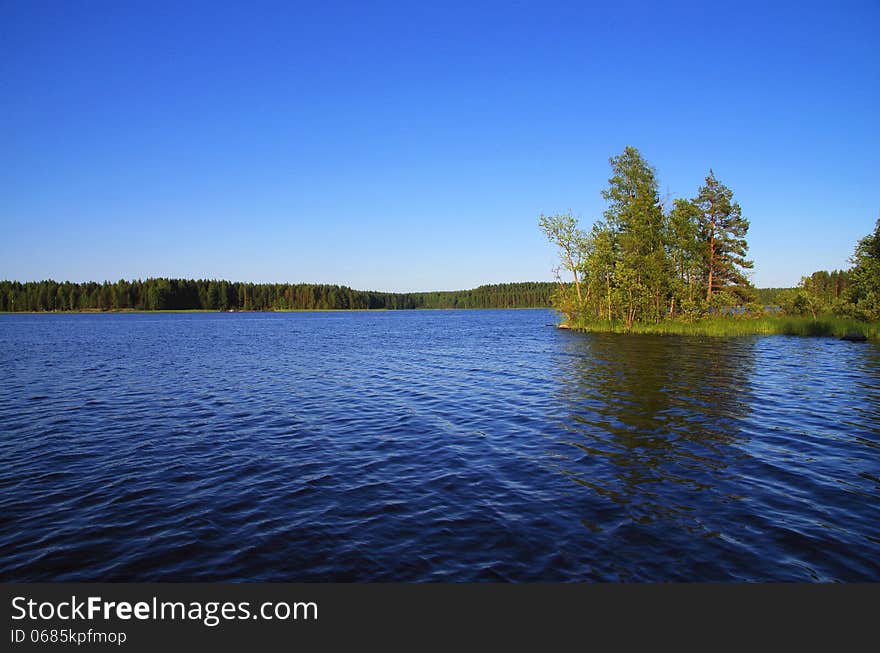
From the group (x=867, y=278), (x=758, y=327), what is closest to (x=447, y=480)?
(x=867, y=278)

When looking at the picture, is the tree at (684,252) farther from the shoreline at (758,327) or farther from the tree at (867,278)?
the tree at (867,278)

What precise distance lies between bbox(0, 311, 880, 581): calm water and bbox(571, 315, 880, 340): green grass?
88.2 ft

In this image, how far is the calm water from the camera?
27.3ft

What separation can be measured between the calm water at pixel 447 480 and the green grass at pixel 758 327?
26898mm

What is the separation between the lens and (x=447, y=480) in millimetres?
12367

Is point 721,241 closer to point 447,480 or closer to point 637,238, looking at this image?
point 637,238

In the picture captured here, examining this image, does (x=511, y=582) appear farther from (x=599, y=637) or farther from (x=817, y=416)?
(x=817, y=416)

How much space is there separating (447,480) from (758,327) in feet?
190

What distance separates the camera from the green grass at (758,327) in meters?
48.8

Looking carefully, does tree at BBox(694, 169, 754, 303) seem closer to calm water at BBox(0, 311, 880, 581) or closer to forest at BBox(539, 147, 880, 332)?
forest at BBox(539, 147, 880, 332)

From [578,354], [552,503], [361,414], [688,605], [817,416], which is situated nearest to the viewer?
[688,605]

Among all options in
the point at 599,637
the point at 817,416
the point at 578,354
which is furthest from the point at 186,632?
the point at 578,354

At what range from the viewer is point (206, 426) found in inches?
730

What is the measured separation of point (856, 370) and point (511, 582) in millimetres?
31896
